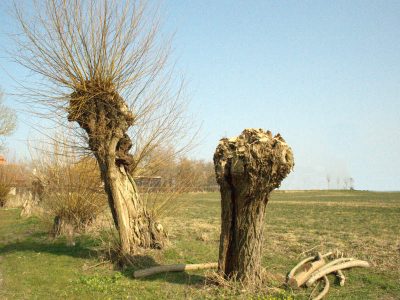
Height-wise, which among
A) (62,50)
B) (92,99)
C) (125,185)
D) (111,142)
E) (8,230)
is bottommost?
(8,230)

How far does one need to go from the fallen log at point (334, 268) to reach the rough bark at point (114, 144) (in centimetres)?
456

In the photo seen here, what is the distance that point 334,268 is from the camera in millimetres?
8305

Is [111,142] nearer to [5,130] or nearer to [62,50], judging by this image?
[62,50]

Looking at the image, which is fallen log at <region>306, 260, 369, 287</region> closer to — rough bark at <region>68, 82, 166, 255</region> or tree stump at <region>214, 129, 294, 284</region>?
tree stump at <region>214, 129, 294, 284</region>

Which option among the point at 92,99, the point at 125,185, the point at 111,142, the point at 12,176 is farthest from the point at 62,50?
the point at 12,176

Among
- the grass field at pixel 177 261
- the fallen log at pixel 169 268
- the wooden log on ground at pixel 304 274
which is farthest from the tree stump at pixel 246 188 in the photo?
the fallen log at pixel 169 268

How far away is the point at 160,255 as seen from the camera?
10562mm

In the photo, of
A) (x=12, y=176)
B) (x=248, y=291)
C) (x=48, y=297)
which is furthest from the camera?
(x=12, y=176)

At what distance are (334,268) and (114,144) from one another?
19.5 ft

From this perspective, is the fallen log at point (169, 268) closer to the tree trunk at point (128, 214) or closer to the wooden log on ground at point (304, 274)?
the tree trunk at point (128, 214)

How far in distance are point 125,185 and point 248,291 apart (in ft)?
16.4

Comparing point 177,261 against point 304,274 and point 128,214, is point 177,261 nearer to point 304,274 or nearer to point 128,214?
point 128,214

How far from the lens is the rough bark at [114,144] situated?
1020cm

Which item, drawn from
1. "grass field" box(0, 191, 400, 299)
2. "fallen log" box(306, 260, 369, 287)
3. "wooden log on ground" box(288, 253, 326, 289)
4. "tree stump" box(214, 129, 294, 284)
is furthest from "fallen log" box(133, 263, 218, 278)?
"fallen log" box(306, 260, 369, 287)
